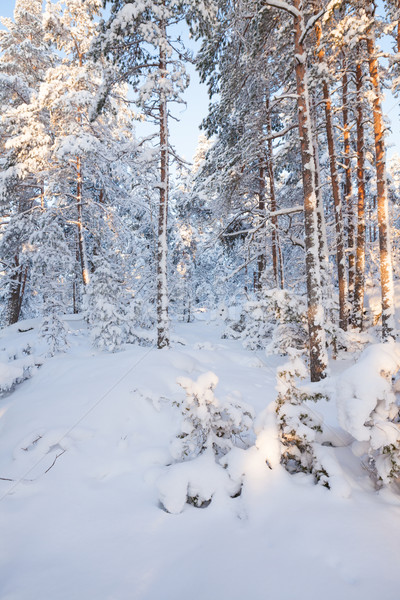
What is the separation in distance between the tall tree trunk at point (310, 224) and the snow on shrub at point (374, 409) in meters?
4.02

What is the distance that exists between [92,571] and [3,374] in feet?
15.3

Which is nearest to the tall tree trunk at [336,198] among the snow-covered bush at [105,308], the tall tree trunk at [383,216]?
the tall tree trunk at [383,216]

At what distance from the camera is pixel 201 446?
11.4 ft

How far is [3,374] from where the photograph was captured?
571 centimetres

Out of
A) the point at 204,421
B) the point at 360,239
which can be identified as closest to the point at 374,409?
the point at 204,421

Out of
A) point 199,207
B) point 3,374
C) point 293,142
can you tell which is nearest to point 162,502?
point 3,374

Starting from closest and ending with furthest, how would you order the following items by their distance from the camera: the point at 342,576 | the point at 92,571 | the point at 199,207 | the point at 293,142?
the point at 342,576
the point at 92,571
the point at 293,142
the point at 199,207

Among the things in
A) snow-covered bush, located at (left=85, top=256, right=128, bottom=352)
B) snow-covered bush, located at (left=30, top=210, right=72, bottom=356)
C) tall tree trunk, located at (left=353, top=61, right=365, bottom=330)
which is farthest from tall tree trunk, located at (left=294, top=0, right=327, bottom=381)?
snow-covered bush, located at (left=30, top=210, right=72, bottom=356)

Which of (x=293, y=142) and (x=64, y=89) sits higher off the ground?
(x=64, y=89)

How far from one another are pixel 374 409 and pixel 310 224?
5.16m

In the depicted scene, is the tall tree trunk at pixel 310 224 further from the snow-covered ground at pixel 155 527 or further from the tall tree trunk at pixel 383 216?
the tall tree trunk at pixel 383 216

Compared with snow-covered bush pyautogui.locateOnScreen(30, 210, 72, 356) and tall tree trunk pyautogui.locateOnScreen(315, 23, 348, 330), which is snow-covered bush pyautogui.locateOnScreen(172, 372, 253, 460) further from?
snow-covered bush pyautogui.locateOnScreen(30, 210, 72, 356)

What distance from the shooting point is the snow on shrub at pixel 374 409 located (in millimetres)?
2604

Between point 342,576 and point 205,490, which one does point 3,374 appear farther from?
point 342,576
